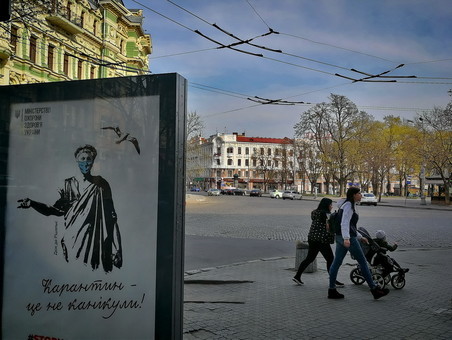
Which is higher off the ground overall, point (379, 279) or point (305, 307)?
point (379, 279)

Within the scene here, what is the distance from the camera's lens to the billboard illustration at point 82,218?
11.7 feet

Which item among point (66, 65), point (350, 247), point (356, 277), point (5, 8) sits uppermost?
point (66, 65)

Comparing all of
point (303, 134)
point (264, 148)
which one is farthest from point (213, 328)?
point (264, 148)

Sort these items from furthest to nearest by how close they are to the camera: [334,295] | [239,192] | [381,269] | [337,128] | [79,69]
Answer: [239,192] → [337,128] → [79,69] → [381,269] → [334,295]

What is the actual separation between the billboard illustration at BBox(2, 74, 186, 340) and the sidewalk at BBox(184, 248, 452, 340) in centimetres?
192

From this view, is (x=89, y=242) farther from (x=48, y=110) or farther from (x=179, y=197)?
(x=48, y=110)

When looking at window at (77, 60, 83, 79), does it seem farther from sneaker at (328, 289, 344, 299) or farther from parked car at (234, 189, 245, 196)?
parked car at (234, 189, 245, 196)

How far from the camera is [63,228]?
12.4 ft

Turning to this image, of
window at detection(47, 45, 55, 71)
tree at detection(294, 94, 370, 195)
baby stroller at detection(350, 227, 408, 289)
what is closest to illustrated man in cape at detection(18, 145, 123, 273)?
baby stroller at detection(350, 227, 408, 289)

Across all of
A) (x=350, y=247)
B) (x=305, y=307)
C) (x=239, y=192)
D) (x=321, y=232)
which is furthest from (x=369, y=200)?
(x=305, y=307)

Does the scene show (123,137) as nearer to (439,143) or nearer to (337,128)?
(439,143)

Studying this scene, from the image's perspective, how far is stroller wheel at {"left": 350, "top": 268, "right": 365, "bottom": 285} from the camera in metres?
8.15

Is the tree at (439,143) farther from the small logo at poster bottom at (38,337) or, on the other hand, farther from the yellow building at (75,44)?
the small logo at poster bottom at (38,337)

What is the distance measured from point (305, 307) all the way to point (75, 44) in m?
35.8
